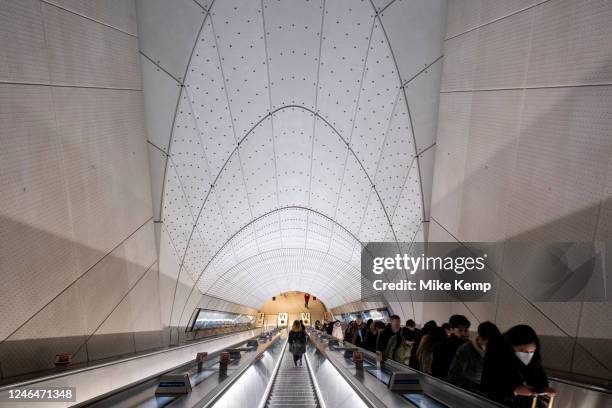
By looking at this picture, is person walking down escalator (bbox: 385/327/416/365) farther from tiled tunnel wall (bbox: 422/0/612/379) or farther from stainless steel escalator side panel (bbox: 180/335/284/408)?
stainless steel escalator side panel (bbox: 180/335/284/408)

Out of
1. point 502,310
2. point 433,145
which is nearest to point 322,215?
point 433,145

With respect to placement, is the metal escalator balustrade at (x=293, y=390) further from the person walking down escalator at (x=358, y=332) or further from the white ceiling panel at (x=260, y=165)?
the white ceiling panel at (x=260, y=165)

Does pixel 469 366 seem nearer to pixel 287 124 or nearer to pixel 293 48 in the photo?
pixel 293 48

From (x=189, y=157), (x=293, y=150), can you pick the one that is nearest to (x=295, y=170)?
(x=293, y=150)

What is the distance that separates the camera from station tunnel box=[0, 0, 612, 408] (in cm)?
639

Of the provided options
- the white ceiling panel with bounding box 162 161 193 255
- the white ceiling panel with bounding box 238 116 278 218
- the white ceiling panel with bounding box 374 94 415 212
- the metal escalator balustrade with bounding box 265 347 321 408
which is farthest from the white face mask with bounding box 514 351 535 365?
the white ceiling panel with bounding box 162 161 193 255

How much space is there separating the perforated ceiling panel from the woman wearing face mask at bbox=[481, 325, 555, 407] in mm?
8859

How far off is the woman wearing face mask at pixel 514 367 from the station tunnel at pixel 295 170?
4 centimetres

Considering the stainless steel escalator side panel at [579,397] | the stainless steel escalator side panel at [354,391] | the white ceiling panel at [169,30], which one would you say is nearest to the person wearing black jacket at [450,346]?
the stainless steel escalator side panel at [354,391]

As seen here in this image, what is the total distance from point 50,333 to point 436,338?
7209 mm

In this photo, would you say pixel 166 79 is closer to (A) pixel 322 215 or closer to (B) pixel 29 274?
(B) pixel 29 274

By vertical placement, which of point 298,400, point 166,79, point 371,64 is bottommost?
point 298,400

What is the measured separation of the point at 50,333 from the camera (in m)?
7.79

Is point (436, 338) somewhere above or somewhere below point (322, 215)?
below
